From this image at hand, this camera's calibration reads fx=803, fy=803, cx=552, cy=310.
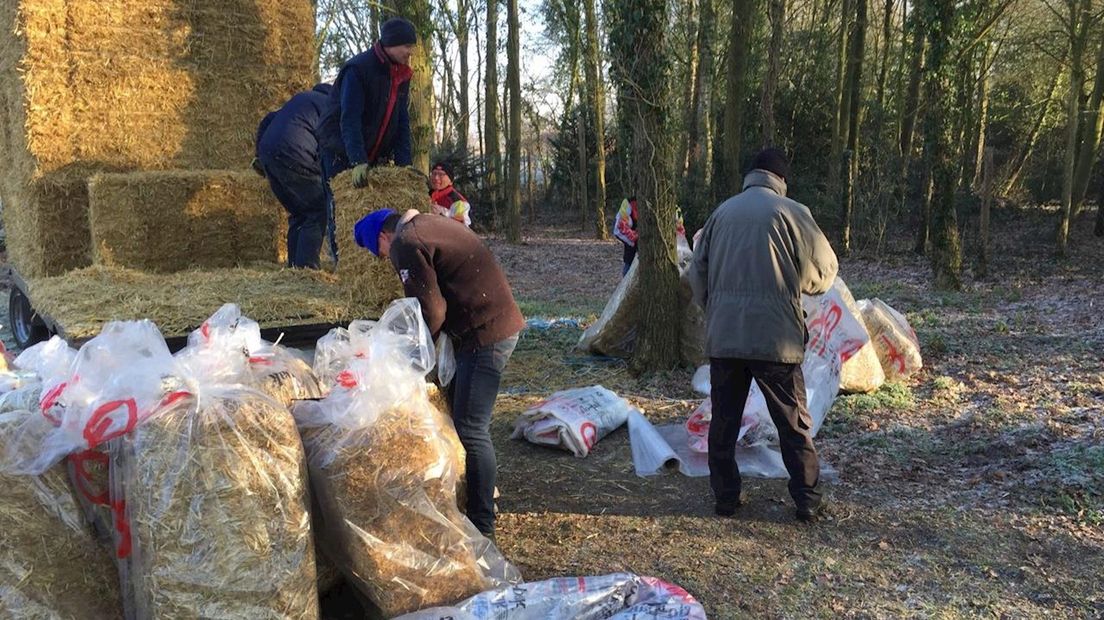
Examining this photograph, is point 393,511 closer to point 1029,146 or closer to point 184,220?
point 184,220

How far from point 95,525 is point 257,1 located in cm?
554

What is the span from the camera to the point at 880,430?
5.20 meters

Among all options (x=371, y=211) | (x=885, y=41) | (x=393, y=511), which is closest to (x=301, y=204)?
(x=371, y=211)

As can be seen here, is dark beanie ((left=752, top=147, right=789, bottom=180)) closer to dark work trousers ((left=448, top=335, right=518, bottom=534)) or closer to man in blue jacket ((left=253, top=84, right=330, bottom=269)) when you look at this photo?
dark work trousers ((left=448, top=335, right=518, bottom=534))

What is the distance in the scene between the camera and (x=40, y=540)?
2676 millimetres

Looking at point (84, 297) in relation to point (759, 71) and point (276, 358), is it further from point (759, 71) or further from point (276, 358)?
Result: point (759, 71)

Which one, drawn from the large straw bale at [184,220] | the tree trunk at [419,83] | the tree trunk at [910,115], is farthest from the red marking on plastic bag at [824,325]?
the tree trunk at [910,115]

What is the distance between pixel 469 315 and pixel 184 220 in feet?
12.4

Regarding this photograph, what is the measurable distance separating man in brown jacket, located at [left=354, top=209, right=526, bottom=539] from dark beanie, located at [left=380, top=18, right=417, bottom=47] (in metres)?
1.94

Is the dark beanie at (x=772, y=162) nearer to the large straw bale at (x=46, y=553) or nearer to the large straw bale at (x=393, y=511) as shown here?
the large straw bale at (x=393, y=511)

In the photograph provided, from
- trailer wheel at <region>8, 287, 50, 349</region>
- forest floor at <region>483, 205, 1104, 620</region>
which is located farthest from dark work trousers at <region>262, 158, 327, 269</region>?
trailer wheel at <region>8, 287, 50, 349</region>

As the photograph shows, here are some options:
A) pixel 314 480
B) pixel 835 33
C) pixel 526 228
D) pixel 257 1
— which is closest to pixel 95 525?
pixel 314 480

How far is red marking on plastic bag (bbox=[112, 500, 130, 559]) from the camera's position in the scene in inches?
109

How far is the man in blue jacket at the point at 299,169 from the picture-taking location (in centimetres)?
605
